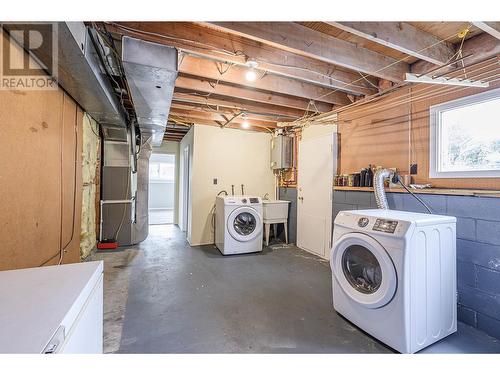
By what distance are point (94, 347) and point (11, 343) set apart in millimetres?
559

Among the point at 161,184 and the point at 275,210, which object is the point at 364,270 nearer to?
the point at 275,210

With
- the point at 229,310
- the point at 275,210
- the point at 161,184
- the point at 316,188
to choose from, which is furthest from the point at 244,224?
the point at 161,184

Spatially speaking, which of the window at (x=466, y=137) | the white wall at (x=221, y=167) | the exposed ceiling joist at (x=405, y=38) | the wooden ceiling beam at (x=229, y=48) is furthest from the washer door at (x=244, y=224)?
the exposed ceiling joist at (x=405, y=38)

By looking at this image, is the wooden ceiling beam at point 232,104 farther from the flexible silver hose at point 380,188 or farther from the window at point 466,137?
the window at point 466,137

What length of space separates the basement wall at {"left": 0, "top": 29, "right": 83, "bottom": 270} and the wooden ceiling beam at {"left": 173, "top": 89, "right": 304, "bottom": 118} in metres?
1.27

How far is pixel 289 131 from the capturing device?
4391mm

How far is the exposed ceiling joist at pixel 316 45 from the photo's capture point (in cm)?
167

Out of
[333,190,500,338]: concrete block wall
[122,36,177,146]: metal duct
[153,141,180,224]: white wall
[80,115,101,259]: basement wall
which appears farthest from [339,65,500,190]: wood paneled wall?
[153,141,180,224]: white wall

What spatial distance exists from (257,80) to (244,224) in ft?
7.48

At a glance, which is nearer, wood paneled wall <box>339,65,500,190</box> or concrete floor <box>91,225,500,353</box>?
concrete floor <box>91,225,500,353</box>

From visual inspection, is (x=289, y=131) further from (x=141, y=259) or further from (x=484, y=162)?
(x=141, y=259)

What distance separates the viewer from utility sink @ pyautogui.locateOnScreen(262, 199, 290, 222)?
13.7 ft

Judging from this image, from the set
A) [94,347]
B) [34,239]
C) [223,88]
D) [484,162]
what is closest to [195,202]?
[223,88]

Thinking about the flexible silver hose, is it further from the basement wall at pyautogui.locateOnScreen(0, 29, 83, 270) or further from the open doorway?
the open doorway
